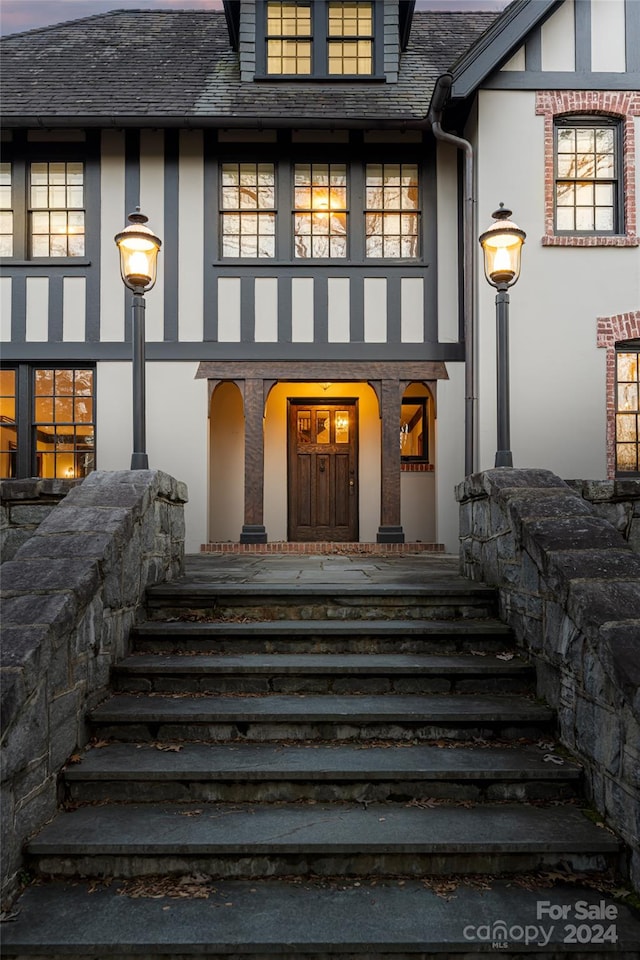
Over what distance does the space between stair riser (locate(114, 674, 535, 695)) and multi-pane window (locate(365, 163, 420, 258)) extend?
6.73 meters

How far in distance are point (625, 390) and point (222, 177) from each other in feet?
20.4

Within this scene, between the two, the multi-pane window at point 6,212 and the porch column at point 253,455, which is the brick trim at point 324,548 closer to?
the porch column at point 253,455

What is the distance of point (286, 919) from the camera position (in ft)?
7.37

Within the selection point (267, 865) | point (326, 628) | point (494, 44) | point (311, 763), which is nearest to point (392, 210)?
point (494, 44)

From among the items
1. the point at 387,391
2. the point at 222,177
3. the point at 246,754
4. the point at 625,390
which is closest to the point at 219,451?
the point at 387,391

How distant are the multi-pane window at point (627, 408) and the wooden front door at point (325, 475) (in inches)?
149

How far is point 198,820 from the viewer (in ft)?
8.70

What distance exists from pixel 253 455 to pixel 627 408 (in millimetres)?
5028

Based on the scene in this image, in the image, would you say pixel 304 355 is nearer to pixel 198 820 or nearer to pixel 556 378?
pixel 556 378

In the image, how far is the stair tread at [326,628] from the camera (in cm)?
376

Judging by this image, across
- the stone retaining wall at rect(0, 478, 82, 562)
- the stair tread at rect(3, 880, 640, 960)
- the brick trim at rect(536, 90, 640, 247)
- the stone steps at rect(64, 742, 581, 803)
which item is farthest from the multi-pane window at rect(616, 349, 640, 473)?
the stone retaining wall at rect(0, 478, 82, 562)

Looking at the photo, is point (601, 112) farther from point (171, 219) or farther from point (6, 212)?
point (6, 212)

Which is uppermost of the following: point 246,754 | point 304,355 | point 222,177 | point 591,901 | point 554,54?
point 554,54

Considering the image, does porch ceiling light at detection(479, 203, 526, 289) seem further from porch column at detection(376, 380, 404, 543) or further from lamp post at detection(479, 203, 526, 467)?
porch column at detection(376, 380, 404, 543)
